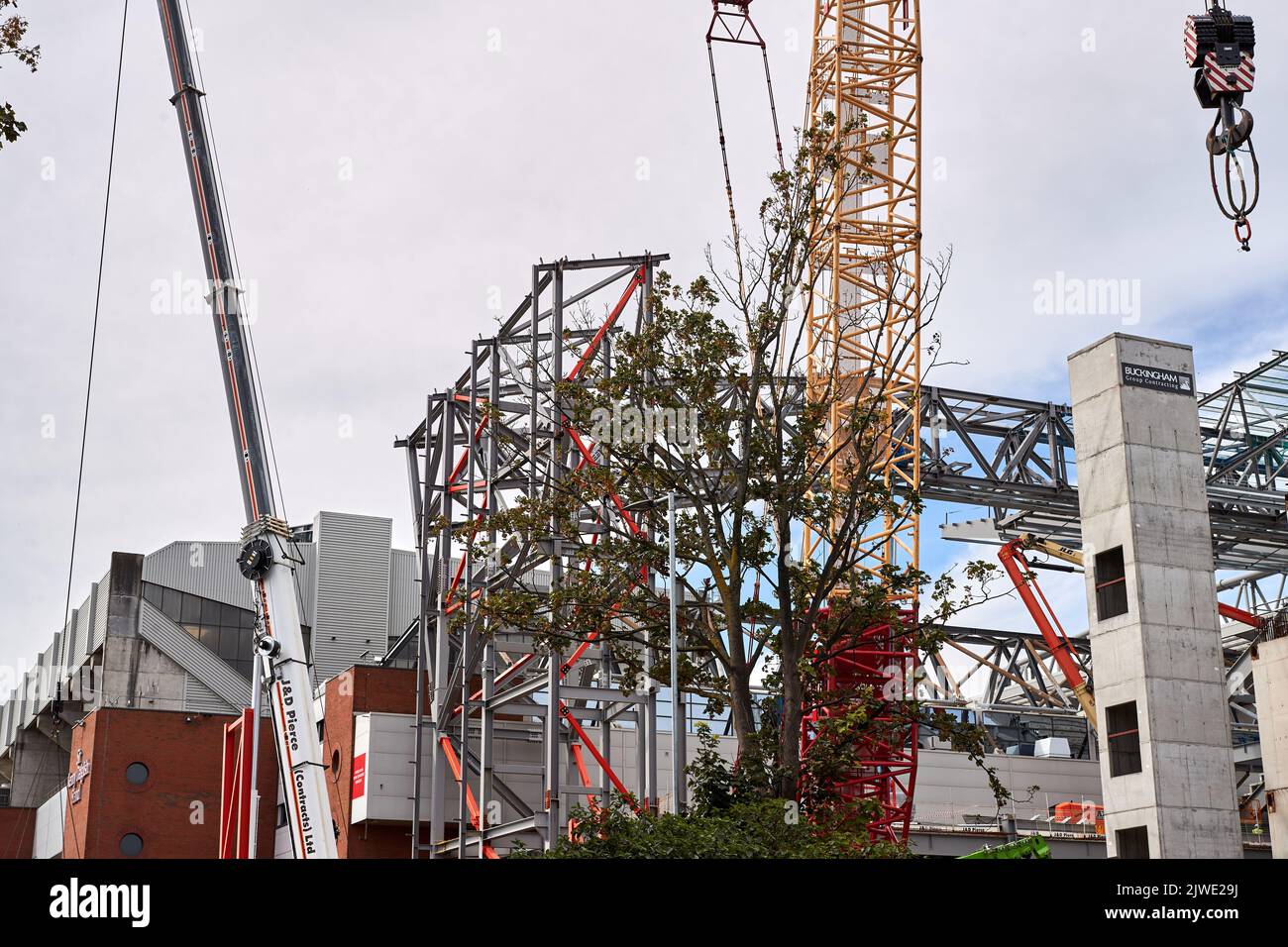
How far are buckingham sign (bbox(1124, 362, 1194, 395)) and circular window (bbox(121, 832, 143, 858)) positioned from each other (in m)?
41.0

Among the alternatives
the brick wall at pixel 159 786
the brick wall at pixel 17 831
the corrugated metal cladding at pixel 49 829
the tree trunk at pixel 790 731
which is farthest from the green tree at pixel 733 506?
the brick wall at pixel 17 831

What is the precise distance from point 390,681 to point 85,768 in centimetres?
1632

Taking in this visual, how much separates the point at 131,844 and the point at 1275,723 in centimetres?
4193

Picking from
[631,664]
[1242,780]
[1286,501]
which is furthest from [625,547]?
[1242,780]

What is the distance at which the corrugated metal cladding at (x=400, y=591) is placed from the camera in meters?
93.6

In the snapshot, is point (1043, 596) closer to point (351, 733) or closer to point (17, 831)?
point (351, 733)

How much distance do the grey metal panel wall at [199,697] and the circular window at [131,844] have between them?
16.9m

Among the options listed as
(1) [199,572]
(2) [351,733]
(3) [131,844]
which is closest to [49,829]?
(3) [131,844]

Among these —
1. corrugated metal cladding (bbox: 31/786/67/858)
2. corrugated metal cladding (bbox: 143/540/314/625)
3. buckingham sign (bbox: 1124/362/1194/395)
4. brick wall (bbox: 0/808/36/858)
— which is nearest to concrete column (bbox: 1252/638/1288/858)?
buckingham sign (bbox: 1124/362/1194/395)

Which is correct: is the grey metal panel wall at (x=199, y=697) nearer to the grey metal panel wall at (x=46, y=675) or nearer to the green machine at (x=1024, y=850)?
the grey metal panel wall at (x=46, y=675)

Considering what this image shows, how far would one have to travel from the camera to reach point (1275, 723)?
45781mm

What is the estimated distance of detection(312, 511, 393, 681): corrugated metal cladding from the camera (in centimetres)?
9019

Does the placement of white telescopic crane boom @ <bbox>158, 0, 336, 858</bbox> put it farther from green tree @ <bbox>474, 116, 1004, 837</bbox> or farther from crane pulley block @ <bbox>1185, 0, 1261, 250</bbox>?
crane pulley block @ <bbox>1185, 0, 1261, 250</bbox>

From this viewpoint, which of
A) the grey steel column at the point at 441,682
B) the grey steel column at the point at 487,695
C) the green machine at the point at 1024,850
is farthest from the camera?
the grey steel column at the point at 441,682
